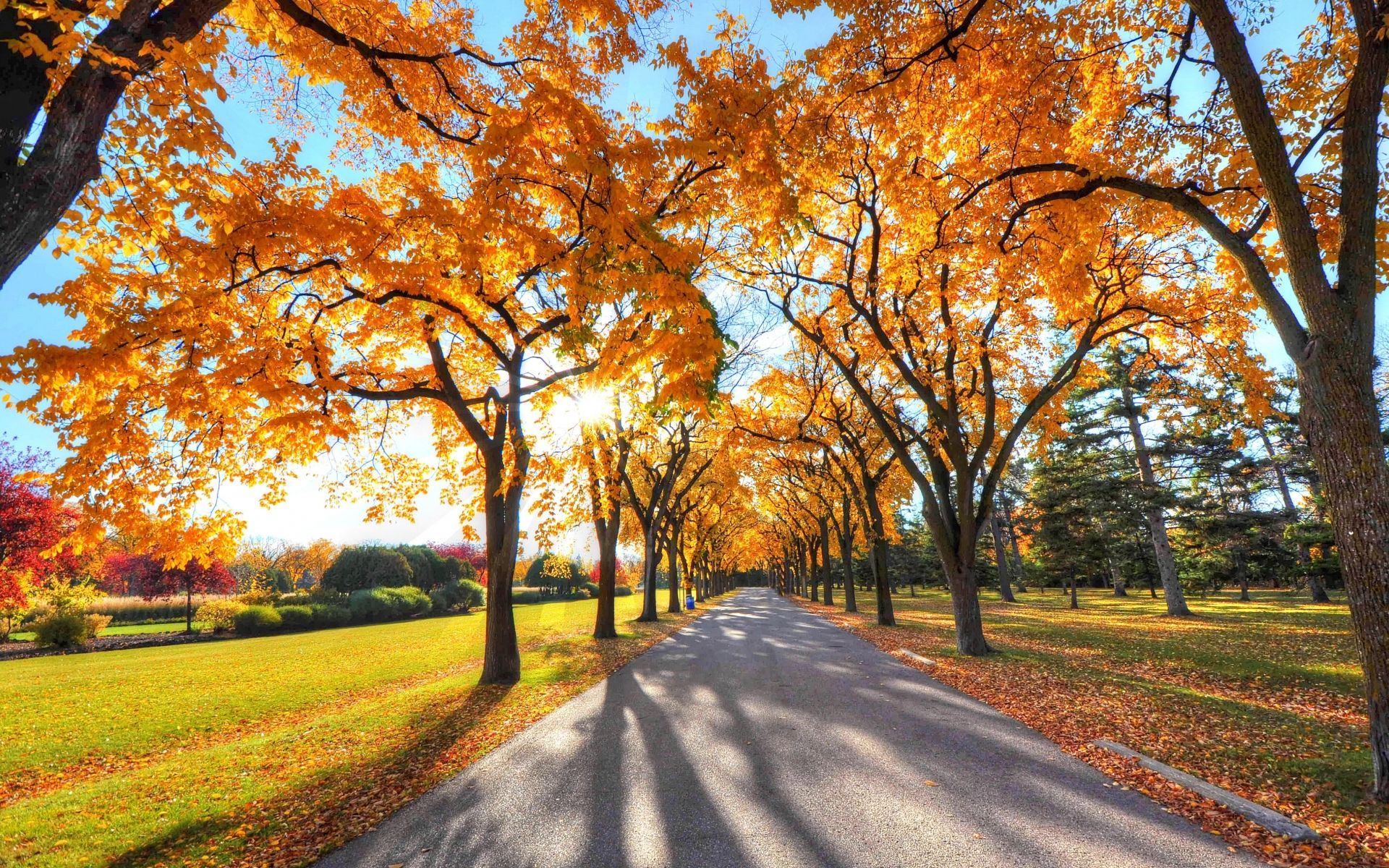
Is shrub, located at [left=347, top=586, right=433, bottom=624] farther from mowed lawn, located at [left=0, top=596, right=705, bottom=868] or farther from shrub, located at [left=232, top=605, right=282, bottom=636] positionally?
mowed lawn, located at [left=0, top=596, right=705, bottom=868]

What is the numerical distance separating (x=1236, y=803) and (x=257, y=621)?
38.0 meters

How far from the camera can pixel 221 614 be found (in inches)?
1136

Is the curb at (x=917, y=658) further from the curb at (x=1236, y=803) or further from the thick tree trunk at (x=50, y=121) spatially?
the thick tree trunk at (x=50, y=121)

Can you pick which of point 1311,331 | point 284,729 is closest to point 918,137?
point 1311,331

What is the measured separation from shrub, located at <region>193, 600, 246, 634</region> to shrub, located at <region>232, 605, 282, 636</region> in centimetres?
30

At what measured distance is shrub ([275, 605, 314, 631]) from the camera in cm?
3016

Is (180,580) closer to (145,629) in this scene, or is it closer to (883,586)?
(145,629)

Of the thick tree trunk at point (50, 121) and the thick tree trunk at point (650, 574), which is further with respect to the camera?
the thick tree trunk at point (650, 574)

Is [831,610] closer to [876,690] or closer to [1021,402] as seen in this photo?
[1021,402]

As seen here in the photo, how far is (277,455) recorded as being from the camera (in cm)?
980

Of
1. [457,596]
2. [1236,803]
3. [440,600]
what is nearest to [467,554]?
[457,596]

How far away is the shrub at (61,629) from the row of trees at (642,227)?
20866 millimetres

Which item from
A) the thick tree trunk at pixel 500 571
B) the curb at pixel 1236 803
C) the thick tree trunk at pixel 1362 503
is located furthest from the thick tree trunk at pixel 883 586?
the thick tree trunk at pixel 1362 503

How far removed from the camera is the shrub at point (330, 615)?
105 feet
